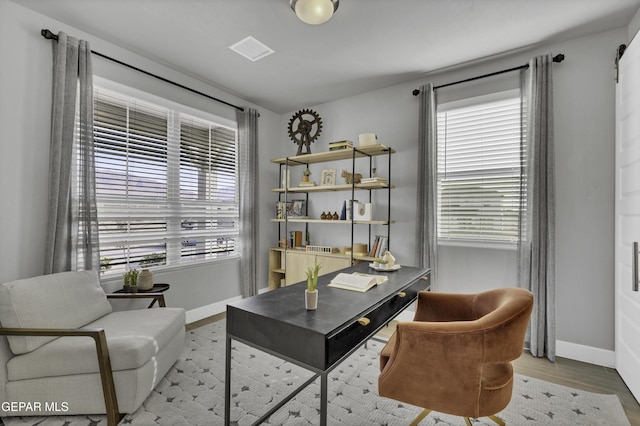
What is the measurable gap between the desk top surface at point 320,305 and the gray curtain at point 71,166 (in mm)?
1745

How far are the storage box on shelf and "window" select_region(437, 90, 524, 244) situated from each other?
605mm

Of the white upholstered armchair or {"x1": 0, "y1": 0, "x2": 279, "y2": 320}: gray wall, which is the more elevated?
{"x1": 0, "y1": 0, "x2": 279, "y2": 320}: gray wall

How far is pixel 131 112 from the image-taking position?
2.96 m

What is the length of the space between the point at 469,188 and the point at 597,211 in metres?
1.00

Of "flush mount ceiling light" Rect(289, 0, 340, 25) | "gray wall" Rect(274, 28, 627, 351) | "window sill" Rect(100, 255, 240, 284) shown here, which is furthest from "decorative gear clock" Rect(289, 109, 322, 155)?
"gray wall" Rect(274, 28, 627, 351)

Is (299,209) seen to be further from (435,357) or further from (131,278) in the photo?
(435,357)

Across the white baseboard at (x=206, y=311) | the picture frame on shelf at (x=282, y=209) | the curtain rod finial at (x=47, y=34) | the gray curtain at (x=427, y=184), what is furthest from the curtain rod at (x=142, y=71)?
the white baseboard at (x=206, y=311)

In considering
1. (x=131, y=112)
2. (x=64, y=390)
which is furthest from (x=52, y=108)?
(x=64, y=390)

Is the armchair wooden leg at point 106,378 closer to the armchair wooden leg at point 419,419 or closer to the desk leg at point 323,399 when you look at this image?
the desk leg at point 323,399

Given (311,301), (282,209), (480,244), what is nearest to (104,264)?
(282,209)

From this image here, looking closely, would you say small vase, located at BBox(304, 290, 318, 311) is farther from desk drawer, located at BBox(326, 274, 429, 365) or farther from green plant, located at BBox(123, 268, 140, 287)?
green plant, located at BBox(123, 268, 140, 287)

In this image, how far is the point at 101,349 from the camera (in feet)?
5.55

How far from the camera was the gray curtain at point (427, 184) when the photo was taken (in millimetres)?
3102

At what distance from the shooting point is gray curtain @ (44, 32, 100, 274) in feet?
7.65
